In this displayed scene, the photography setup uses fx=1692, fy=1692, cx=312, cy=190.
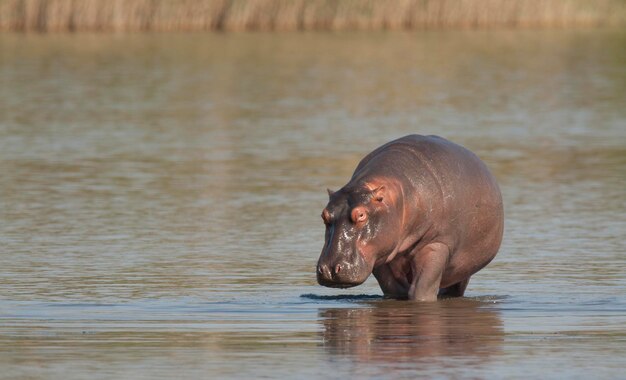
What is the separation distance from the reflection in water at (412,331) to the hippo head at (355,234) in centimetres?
23

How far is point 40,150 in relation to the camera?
1648cm

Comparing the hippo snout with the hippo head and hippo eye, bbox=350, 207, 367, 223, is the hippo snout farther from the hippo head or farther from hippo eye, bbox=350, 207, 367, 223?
hippo eye, bbox=350, 207, 367, 223

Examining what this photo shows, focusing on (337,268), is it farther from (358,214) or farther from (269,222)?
(269,222)

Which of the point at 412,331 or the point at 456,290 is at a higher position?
the point at 412,331

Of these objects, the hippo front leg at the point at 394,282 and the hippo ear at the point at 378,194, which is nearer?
the hippo ear at the point at 378,194

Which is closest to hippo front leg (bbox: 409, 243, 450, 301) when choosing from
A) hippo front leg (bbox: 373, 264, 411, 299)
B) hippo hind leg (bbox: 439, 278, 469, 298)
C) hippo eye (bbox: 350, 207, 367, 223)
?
hippo front leg (bbox: 373, 264, 411, 299)

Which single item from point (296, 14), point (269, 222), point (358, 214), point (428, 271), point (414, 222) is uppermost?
point (358, 214)

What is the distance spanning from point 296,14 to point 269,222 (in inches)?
1112

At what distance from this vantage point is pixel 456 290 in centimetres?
888

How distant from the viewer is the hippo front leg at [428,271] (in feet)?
27.4

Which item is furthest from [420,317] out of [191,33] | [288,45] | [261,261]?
[191,33]

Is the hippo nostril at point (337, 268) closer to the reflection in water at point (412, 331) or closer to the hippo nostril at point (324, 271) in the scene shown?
the hippo nostril at point (324, 271)

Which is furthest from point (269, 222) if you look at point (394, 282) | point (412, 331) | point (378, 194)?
point (412, 331)

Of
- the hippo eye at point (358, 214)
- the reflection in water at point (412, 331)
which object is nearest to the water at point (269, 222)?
the reflection in water at point (412, 331)
